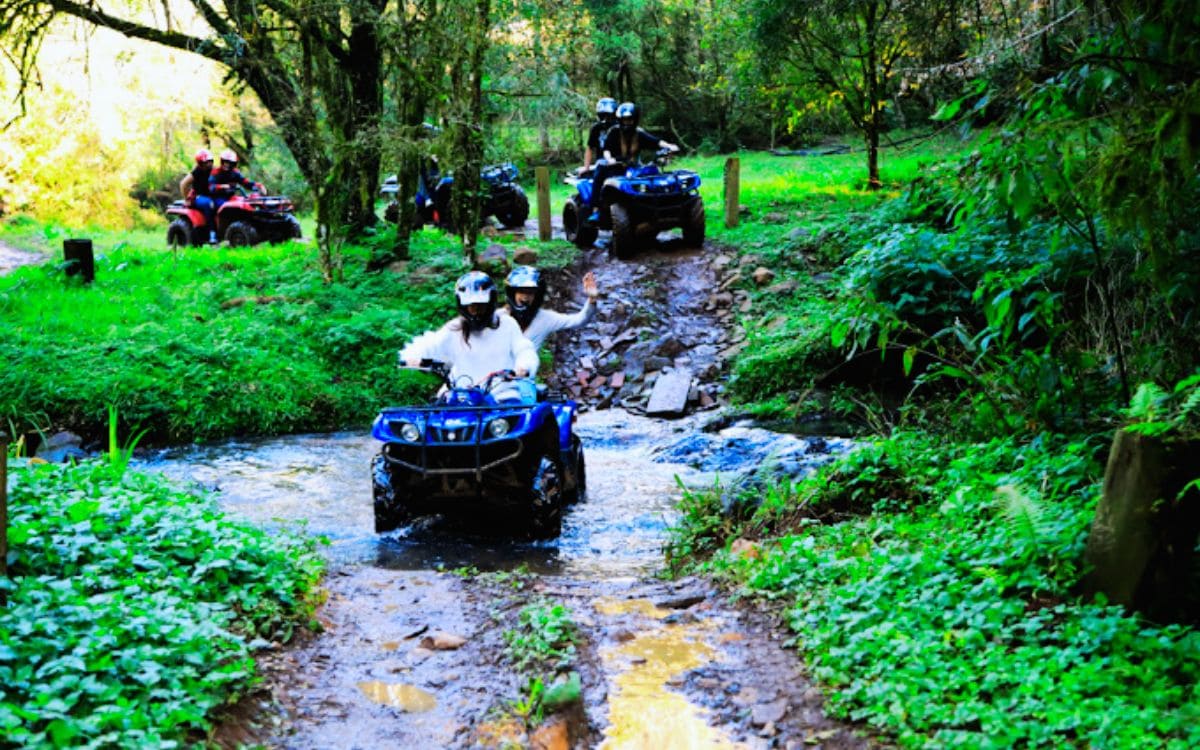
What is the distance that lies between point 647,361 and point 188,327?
5856 millimetres

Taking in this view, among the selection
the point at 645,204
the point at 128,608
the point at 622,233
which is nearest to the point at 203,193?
the point at 622,233

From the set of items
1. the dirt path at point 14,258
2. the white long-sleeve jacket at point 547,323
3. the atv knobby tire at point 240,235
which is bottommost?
the white long-sleeve jacket at point 547,323

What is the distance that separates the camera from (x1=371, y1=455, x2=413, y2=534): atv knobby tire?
7.99 metres

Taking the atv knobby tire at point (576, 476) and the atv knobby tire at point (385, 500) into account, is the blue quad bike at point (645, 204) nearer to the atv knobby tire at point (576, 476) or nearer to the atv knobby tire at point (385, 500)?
the atv knobby tire at point (576, 476)

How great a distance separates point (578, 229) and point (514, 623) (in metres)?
13.0

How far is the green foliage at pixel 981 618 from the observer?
3.75 metres

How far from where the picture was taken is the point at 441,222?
20375 mm

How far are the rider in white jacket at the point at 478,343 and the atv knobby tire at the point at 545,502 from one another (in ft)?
3.46

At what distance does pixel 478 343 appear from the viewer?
8844 mm

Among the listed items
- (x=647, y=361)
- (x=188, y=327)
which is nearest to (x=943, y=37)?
(x=647, y=361)

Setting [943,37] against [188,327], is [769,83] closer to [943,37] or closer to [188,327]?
[943,37]

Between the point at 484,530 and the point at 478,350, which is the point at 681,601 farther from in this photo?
the point at 478,350

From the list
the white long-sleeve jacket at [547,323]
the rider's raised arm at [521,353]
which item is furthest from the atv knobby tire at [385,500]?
the white long-sleeve jacket at [547,323]

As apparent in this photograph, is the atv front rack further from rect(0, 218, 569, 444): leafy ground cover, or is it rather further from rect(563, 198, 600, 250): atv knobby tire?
rect(563, 198, 600, 250): atv knobby tire
